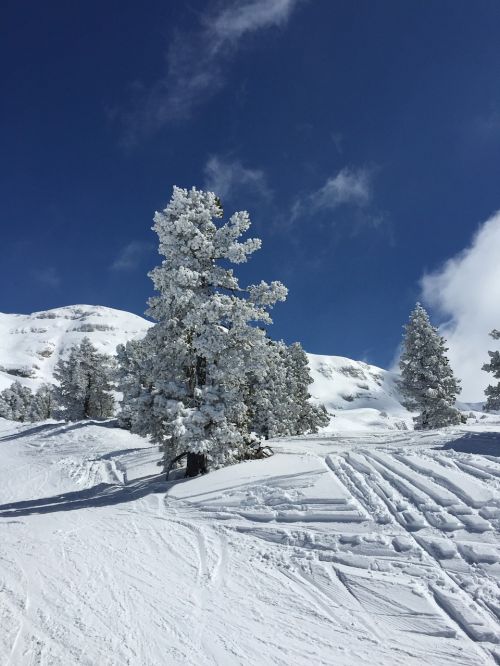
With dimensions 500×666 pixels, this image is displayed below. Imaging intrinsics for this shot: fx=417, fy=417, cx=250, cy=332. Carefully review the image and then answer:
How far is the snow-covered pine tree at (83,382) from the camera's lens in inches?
1897

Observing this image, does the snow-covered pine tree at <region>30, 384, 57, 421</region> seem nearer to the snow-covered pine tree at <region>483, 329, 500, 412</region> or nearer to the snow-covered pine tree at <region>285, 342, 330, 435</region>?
the snow-covered pine tree at <region>285, 342, 330, 435</region>

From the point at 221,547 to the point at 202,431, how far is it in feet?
19.3

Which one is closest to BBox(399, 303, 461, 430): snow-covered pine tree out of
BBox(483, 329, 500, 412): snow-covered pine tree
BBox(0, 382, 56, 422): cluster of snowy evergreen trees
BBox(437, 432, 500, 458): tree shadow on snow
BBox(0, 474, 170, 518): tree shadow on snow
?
BBox(483, 329, 500, 412): snow-covered pine tree

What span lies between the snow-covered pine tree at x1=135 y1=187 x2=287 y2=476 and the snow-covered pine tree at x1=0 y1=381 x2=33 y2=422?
3200 inches

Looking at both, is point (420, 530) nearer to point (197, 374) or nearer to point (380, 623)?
point (380, 623)

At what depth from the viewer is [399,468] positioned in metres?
11.0

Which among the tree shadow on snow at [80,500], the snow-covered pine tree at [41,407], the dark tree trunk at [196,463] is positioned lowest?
the tree shadow on snow at [80,500]

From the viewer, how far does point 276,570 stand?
288 inches

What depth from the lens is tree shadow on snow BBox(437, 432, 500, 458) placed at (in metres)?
12.2

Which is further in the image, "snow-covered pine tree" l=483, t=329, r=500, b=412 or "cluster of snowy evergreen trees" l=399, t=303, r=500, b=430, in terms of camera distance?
"cluster of snowy evergreen trees" l=399, t=303, r=500, b=430

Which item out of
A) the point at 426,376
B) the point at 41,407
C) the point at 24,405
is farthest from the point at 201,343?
the point at 24,405

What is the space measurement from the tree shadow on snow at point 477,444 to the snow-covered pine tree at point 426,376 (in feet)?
54.3

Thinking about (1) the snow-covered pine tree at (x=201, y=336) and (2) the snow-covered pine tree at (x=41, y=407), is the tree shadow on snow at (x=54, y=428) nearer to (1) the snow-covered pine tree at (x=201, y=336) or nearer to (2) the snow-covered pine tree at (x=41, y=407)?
(1) the snow-covered pine tree at (x=201, y=336)

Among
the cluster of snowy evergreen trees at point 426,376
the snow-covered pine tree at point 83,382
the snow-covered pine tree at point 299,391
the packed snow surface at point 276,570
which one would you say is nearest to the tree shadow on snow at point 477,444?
the packed snow surface at point 276,570
